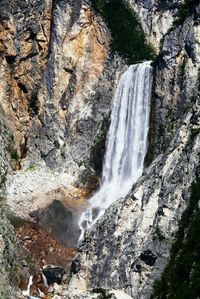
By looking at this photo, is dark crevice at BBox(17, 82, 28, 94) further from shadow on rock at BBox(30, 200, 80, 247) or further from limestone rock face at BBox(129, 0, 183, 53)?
shadow on rock at BBox(30, 200, 80, 247)

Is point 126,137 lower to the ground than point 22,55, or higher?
lower

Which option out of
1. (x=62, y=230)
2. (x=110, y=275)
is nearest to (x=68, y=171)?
(x=62, y=230)

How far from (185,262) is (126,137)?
923 inches

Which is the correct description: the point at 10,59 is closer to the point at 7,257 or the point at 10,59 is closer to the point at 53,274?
the point at 7,257

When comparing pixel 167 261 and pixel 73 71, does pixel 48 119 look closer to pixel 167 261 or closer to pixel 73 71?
pixel 73 71

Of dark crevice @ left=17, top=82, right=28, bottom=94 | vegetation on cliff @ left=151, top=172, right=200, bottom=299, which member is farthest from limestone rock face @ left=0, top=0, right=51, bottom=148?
vegetation on cliff @ left=151, top=172, right=200, bottom=299

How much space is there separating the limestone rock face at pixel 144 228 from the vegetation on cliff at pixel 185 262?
0.84 m

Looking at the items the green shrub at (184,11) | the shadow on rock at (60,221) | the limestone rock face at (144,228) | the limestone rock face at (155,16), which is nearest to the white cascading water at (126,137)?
the shadow on rock at (60,221)

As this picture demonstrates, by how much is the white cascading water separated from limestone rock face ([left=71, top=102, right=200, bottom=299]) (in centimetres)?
967

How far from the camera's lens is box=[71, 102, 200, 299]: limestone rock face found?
43.9m

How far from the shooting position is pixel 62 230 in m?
54.9

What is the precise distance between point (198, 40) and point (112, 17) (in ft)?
47.1

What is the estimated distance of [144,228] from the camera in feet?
152

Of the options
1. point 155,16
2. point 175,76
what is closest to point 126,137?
point 175,76
